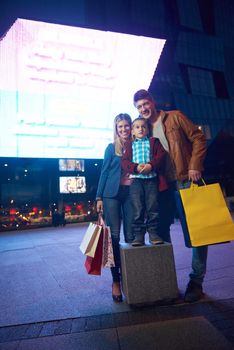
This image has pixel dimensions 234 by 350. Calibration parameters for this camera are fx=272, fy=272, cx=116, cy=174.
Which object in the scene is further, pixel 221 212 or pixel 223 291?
pixel 223 291

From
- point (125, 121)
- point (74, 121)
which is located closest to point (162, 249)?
point (125, 121)

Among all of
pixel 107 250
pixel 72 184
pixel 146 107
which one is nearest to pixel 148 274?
pixel 107 250

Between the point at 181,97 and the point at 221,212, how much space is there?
21.2 meters

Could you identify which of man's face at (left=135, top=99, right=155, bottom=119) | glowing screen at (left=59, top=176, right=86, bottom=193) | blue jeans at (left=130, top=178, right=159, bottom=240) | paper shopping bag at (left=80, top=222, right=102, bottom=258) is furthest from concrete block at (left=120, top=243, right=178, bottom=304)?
glowing screen at (left=59, top=176, right=86, bottom=193)

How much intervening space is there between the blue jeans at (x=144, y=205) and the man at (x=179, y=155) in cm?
24

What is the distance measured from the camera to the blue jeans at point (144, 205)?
104 inches

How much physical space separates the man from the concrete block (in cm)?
25

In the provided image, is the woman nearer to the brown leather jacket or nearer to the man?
the man

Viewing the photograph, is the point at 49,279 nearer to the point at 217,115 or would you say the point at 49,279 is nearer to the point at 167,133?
the point at 167,133

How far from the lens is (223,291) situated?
277 cm

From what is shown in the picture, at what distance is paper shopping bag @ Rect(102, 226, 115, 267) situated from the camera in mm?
2660

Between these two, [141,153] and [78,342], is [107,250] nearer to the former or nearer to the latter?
[78,342]

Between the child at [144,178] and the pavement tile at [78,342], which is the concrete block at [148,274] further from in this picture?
the pavement tile at [78,342]

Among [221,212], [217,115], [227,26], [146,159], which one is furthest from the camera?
[227,26]
